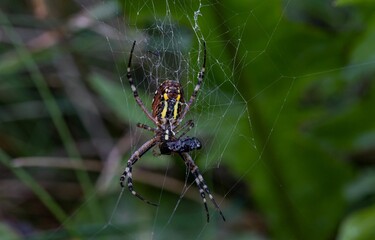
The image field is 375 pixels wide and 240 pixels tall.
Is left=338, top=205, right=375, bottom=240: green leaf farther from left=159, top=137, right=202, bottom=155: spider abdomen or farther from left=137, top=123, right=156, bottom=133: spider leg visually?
left=137, top=123, right=156, bottom=133: spider leg

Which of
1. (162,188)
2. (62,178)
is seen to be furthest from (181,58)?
(62,178)

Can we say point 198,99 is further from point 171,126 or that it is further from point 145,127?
point 145,127

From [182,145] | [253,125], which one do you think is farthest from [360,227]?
[182,145]

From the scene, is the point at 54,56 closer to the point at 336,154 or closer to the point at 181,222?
the point at 181,222

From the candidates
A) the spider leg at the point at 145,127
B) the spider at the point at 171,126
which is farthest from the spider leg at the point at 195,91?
the spider leg at the point at 145,127

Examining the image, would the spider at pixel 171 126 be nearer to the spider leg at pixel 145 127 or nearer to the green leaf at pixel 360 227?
the spider leg at pixel 145 127
